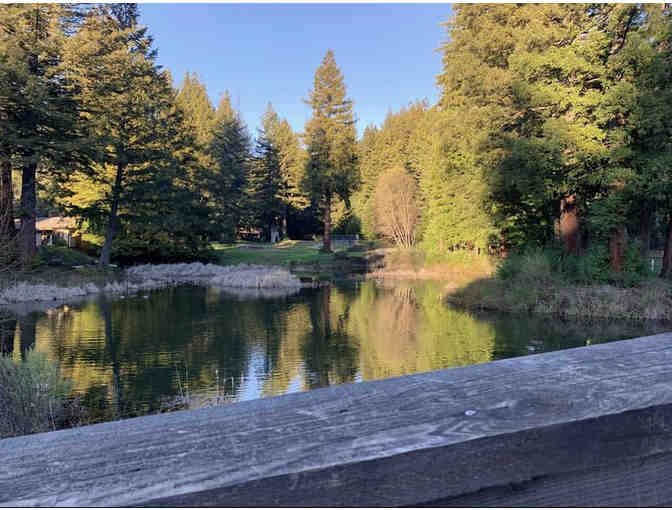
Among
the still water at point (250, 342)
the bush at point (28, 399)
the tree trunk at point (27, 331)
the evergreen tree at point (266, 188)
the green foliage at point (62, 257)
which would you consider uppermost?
the evergreen tree at point (266, 188)

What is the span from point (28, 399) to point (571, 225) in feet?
63.6

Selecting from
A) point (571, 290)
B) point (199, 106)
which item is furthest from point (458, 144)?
point (199, 106)

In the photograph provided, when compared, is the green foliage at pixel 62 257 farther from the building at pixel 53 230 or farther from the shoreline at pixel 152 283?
the building at pixel 53 230

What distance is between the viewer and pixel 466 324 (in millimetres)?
15070

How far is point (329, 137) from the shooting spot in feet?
146

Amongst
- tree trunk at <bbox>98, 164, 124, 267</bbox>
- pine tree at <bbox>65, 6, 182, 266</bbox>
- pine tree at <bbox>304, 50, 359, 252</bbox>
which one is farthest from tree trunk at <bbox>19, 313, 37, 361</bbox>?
pine tree at <bbox>304, 50, 359, 252</bbox>

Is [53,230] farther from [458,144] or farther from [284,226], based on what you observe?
[458,144]

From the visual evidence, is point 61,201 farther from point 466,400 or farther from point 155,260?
point 466,400

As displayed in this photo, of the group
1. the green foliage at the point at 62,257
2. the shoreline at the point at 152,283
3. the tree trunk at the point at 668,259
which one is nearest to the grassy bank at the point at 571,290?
the tree trunk at the point at 668,259

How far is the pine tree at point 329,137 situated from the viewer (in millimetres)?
44531

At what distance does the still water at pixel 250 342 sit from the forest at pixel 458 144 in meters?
2.64

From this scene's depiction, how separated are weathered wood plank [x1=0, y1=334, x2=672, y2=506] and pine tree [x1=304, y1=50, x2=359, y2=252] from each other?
43.4m

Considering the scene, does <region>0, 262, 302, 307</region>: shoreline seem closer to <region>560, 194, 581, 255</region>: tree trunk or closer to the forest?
the forest

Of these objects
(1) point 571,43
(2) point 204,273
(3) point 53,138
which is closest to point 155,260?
(2) point 204,273
